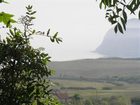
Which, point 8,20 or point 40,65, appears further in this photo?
point 40,65

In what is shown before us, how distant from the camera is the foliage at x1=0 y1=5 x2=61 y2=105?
8609 mm

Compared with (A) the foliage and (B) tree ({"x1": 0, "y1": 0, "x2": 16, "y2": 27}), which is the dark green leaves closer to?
(B) tree ({"x1": 0, "y1": 0, "x2": 16, "y2": 27})

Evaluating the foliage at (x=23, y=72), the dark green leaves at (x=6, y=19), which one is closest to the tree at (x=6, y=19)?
the dark green leaves at (x=6, y=19)

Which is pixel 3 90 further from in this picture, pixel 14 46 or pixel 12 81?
pixel 14 46

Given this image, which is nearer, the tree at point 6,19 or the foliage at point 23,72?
the tree at point 6,19

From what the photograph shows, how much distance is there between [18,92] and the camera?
8578 millimetres

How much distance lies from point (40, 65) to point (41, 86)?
1.52 feet

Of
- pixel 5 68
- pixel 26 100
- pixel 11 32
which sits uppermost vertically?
pixel 11 32

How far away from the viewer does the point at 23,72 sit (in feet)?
29.6

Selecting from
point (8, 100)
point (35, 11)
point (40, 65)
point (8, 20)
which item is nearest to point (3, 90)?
point (8, 100)

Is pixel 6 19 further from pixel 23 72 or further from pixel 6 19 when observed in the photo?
pixel 23 72

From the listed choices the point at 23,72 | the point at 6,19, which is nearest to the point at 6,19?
the point at 6,19

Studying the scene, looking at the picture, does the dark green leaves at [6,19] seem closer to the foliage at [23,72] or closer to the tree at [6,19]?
the tree at [6,19]

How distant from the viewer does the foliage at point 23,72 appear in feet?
28.2
